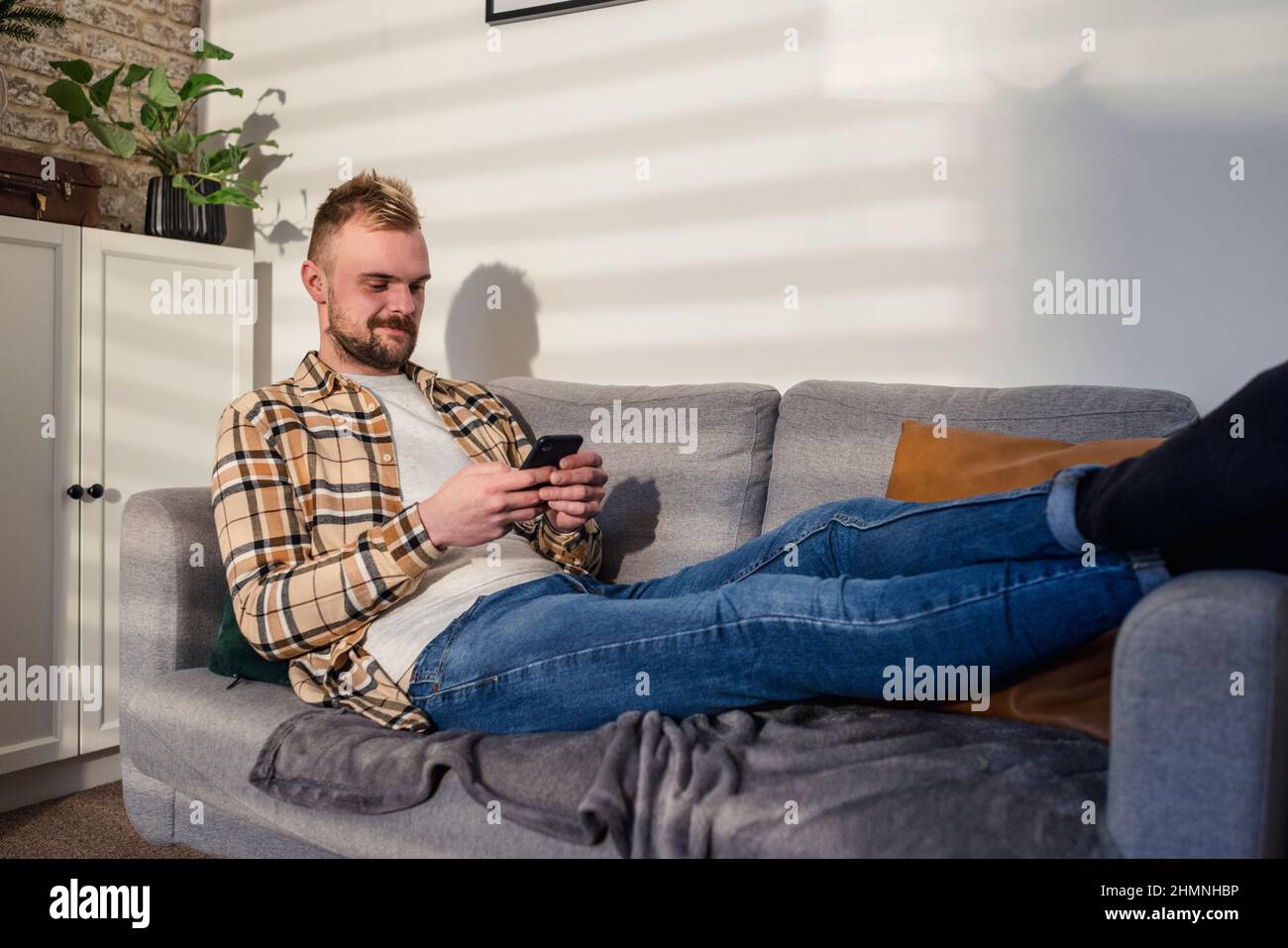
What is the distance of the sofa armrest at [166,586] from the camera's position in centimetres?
172

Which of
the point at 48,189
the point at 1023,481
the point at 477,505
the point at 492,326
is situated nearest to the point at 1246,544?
the point at 1023,481

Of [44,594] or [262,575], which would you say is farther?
[44,594]

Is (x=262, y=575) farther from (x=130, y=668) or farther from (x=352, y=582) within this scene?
(x=130, y=668)

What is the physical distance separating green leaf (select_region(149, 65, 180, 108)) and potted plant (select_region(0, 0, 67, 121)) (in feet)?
0.74

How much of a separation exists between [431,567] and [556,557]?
259 millimetres

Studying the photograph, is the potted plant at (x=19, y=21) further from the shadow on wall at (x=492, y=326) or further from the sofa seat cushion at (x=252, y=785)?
the sofa seat cushion at (x=252, y=785)

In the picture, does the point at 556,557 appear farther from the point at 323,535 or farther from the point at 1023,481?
the point at 1023,481

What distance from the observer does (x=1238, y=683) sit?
0.95 metres

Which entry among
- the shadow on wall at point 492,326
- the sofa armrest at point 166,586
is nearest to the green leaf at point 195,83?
the shadow on wall at point 492,326

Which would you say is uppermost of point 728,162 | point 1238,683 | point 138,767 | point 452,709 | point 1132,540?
point 728,162

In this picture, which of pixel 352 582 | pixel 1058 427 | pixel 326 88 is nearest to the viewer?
pixel 352 582

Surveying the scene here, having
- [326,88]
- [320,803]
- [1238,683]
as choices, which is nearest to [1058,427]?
[1238,683]

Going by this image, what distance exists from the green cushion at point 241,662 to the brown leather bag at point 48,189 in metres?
1.34

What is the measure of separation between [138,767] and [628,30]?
1.80m
